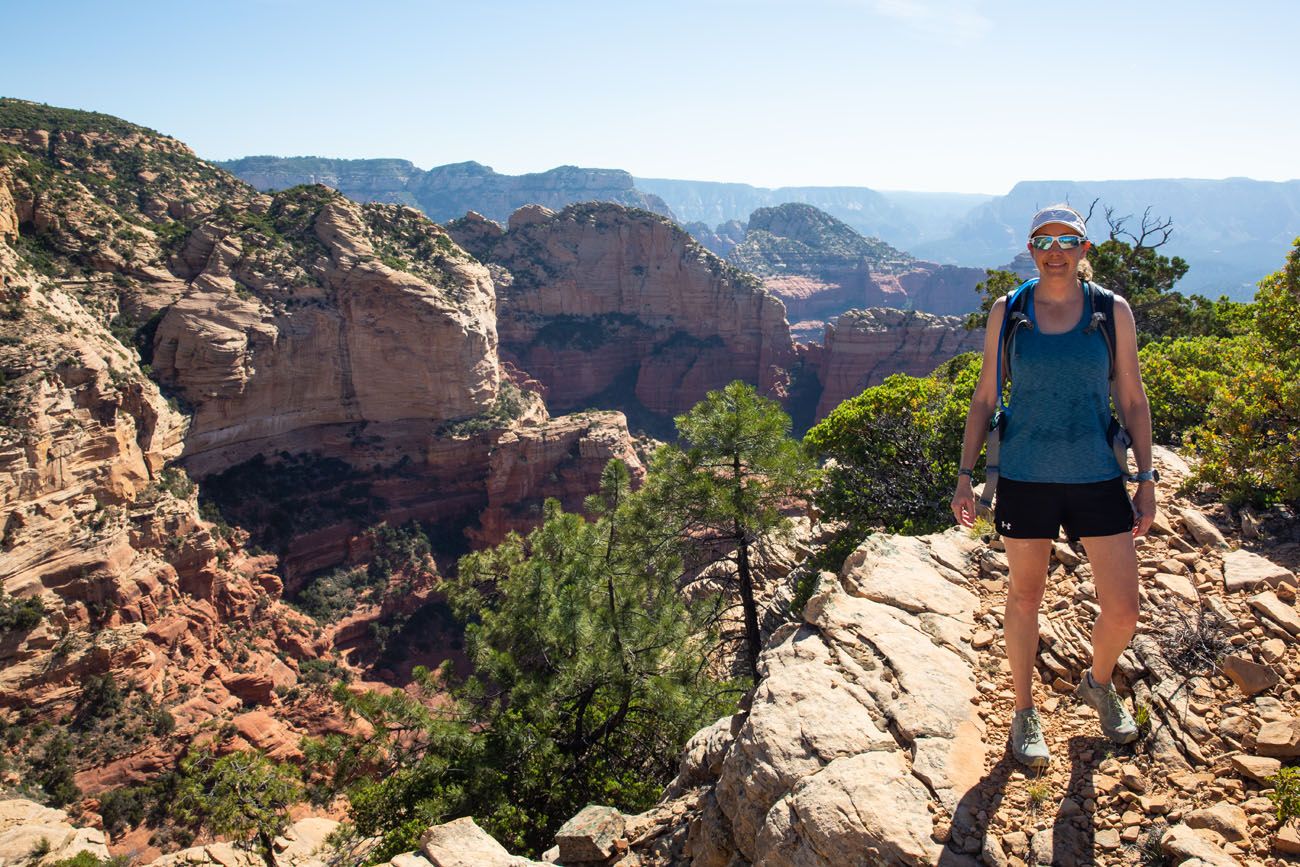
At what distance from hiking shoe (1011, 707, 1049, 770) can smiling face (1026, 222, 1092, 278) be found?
3.07m

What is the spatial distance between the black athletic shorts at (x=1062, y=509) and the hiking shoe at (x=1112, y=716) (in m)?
1.36

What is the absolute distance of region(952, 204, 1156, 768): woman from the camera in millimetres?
4168

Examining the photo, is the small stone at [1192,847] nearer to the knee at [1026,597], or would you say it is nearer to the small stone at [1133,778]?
the small stone at [1133,778]

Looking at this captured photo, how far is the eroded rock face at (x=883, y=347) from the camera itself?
6950 centimetres

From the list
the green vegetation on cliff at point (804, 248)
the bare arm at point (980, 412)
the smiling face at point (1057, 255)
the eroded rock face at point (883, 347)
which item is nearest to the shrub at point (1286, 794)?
the bare arm at point (980, 412)

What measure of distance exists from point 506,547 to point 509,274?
61672 millimetres

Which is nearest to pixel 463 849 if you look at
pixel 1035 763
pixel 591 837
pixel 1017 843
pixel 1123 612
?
pixel 591 837

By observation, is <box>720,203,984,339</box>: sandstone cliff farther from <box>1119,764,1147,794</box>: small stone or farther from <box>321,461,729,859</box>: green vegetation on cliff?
<box>1119,764,1147,794</box>: small stone

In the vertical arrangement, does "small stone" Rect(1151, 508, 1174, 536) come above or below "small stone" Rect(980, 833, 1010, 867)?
above

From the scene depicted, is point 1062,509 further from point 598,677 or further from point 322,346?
point 322,346

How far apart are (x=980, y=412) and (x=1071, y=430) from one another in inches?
22.2

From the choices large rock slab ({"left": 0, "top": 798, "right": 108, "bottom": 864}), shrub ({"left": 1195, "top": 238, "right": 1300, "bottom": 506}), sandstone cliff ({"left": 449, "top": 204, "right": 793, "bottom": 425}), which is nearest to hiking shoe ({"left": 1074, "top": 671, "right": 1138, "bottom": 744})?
shrub ({"left": 1195, "top": 238, "right": 1300, "bottom": 506})

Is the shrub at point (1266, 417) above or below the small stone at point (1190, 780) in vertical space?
above

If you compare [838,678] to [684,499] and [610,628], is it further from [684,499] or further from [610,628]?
[610,628]
